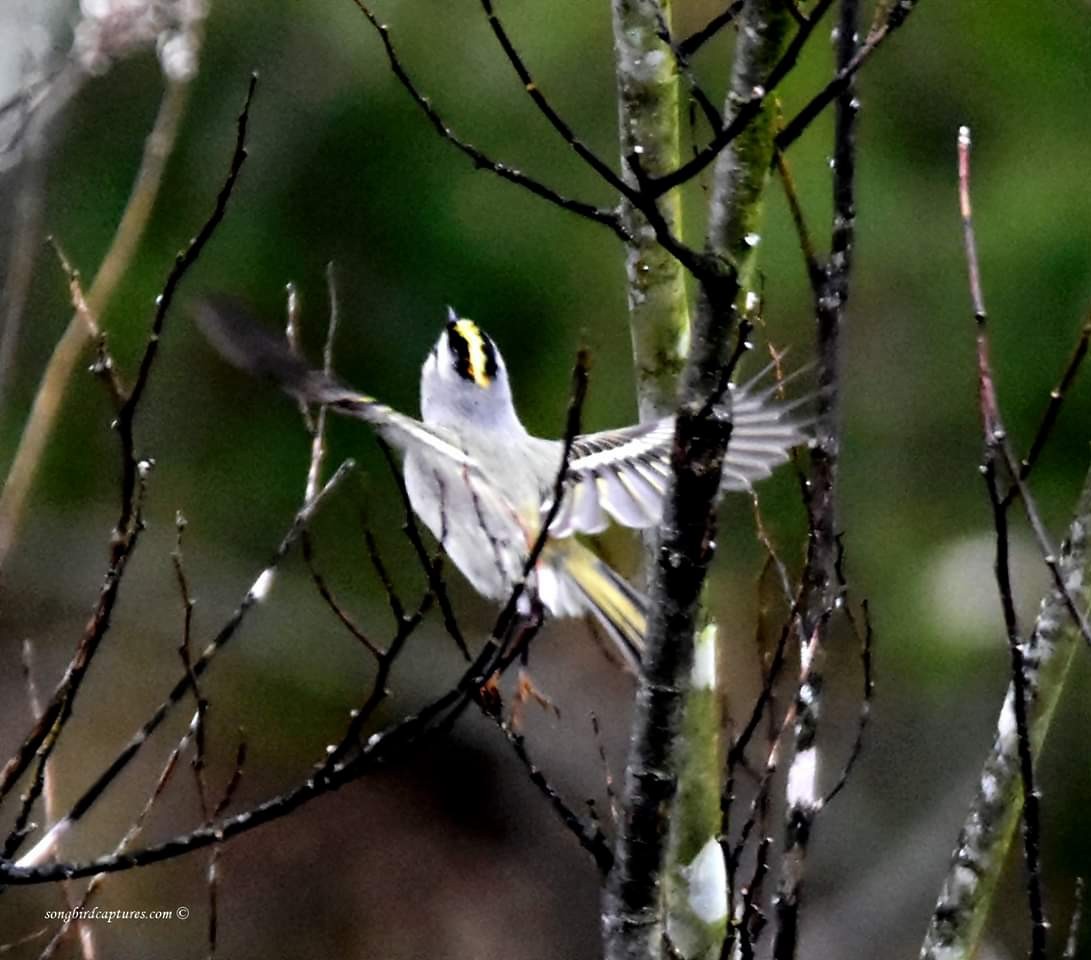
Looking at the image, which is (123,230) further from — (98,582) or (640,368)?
(98,582)

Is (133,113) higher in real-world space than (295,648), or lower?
higher

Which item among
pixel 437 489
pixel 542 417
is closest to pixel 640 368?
pixel 437 489

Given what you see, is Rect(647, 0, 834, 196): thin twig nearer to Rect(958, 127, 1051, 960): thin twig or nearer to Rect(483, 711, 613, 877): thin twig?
Rect(958, 127, 1051, 960): thin twig

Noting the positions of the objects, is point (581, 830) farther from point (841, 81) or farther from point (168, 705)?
point (841, 81)

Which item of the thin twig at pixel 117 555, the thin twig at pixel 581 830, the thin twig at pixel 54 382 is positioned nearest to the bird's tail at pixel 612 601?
the thin twig at pixel 581 830

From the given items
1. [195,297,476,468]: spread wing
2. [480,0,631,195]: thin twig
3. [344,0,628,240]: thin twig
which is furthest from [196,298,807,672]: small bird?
[480,0,631,195]: thin twig

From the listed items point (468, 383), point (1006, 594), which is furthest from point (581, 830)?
point (468, 383)

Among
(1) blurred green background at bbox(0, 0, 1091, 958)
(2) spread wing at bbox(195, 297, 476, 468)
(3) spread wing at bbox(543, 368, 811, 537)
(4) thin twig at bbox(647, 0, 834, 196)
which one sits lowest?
(4) thin twig at bbox(647, 0, 834, 196)
